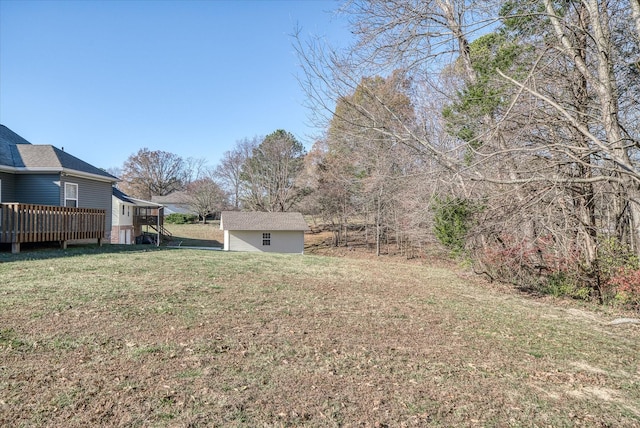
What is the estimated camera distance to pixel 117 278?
616 cm

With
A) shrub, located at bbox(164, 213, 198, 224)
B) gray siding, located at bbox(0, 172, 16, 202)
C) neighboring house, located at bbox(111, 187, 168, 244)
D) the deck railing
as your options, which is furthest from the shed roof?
shrub, located at bbox(164, 213, 198, 224)

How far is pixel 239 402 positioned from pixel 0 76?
1518 centimetres

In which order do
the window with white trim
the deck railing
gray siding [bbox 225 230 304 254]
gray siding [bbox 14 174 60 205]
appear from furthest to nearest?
the window with white trim, gray siding [bbox 225 230 304 254], gray siding [bbox 14 174 60 205], the deck railing

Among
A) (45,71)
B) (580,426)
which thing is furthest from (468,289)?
(45,71)

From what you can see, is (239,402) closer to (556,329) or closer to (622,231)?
(556,329)

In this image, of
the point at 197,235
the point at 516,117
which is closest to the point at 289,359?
the point at 516,117

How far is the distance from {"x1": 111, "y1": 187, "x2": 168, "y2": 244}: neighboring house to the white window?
251 inches

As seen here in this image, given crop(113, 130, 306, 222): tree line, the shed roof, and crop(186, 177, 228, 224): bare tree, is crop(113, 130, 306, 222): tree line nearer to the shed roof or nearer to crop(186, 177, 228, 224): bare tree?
crop(186, 177, 228, 224): bare tree

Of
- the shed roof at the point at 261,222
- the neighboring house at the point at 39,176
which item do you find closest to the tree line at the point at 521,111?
the neighboring house at the point at 39,176

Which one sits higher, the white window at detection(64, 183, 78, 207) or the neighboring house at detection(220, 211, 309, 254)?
the white window at detection(64, 183, 78, 207)

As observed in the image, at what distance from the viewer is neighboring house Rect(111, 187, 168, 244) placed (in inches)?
859

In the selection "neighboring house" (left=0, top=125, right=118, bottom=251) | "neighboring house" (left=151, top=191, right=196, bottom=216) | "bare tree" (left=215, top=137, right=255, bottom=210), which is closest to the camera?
"neighboring house" (left=0, top=125, right=118, bottom=251)

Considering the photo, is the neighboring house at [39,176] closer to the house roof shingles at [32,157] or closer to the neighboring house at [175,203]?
Result: the house roof shingles at [32,157]

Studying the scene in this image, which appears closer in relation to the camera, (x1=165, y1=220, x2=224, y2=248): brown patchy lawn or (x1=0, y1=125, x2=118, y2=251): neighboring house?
(x1=0, y1=125, x2=118, y2=251): neighboring house
